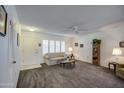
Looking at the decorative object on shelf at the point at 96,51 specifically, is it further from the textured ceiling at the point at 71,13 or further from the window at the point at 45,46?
the window at the point at 45,46

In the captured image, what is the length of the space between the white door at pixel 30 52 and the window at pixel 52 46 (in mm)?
721

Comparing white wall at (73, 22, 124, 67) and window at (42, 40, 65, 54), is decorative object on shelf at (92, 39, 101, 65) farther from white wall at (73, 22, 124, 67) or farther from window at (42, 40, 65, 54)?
window at (42, 40, 65, 54)

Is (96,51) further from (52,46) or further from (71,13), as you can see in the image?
(71,13)

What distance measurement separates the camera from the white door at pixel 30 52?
6.04m

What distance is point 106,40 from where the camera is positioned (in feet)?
18.1

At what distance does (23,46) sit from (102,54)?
5.39 meters

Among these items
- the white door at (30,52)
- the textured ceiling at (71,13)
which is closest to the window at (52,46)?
the white door at (30,52)

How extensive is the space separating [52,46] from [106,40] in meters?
4.33

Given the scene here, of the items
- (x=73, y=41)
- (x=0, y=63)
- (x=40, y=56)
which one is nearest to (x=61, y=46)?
(x=73, y=41)

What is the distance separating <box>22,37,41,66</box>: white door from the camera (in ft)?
19.8

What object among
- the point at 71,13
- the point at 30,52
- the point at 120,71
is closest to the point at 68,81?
the point at 120,71

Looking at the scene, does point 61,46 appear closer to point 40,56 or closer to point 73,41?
point 73,41
